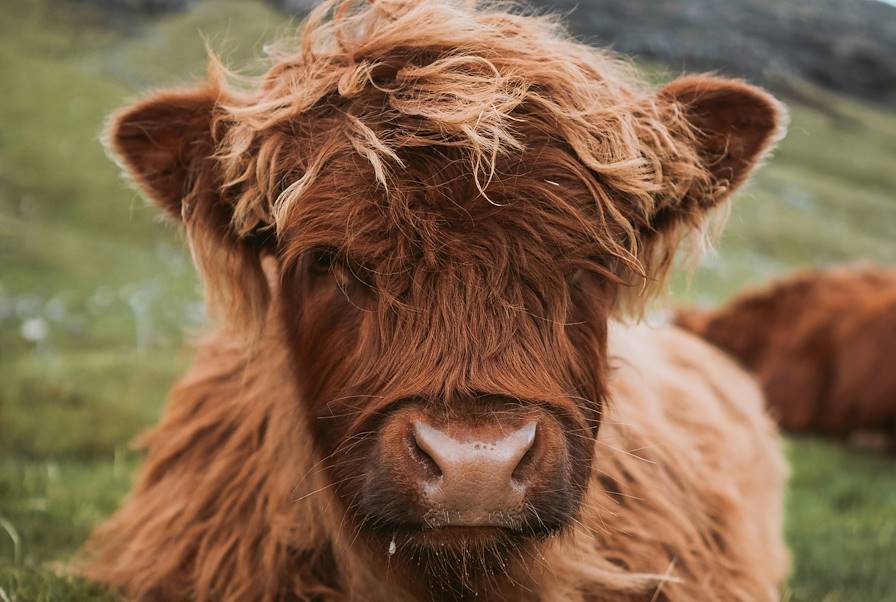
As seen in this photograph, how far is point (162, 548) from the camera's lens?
3.32 meters

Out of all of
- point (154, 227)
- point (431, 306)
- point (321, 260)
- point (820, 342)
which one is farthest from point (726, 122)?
point (154, 227)

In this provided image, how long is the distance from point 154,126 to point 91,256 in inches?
436

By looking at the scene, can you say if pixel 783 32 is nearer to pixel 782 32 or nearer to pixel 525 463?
pixel 782 32

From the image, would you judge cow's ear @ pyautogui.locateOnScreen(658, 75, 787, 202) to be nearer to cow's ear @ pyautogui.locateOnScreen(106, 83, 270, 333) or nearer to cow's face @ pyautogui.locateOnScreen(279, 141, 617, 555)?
cow's face @ pyautogui.locateOnScreen(279, 141, 617, 555)

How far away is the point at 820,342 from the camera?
9.08m

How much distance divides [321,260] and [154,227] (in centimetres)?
1386

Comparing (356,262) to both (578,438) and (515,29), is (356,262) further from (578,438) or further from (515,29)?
(515,29)

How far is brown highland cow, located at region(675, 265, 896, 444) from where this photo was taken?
861cm

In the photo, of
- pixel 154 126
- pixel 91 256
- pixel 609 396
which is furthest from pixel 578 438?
pixel 91 256

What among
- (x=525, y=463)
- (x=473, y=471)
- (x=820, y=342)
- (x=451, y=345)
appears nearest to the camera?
(x=473, y=471)

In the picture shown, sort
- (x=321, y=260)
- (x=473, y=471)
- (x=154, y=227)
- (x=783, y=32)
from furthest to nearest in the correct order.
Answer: (x=783, y=32)
(x=154, y=227)
(x=321, y=260)
(x=473, y=471)

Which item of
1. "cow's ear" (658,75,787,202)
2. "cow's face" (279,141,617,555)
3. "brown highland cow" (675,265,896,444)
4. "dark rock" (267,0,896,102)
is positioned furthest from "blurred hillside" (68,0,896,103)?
"cow's face" (279,141,617,555)

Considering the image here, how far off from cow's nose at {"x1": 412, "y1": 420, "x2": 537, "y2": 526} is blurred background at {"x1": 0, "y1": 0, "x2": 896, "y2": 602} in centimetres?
115

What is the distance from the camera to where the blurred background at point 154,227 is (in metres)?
4.91
